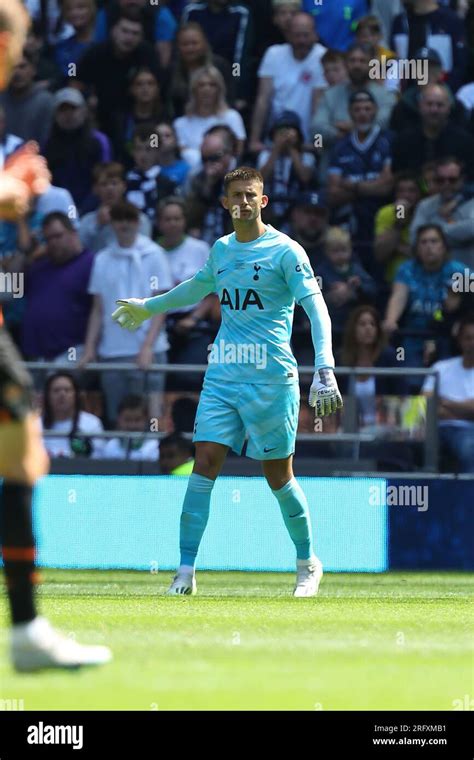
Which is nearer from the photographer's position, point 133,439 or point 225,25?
point 133,439

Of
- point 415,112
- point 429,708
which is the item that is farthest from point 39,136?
point 429,708

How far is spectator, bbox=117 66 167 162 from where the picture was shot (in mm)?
15734

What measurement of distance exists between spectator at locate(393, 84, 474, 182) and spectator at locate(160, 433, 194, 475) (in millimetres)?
4036

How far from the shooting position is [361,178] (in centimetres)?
1509

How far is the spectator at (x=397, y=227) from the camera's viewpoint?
48.4ft

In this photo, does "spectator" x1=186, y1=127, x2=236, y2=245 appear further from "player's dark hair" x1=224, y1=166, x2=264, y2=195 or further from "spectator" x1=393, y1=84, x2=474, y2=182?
"player's dark hair" x1=224, y1=166, x2=264, y2=195

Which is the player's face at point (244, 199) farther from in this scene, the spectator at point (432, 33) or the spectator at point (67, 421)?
the spectator at point (432, 33)

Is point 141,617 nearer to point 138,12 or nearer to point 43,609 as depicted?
point 43,609

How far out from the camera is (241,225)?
9.02 meters

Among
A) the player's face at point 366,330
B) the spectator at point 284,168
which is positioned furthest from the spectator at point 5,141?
the player's face at point 366,330

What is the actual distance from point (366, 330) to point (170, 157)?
10.3ft

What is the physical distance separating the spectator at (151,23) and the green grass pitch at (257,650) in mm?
7942

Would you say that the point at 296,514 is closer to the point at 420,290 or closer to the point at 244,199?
the point at 244,199

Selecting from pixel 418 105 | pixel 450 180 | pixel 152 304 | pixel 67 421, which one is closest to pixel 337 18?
pixel 418 105
